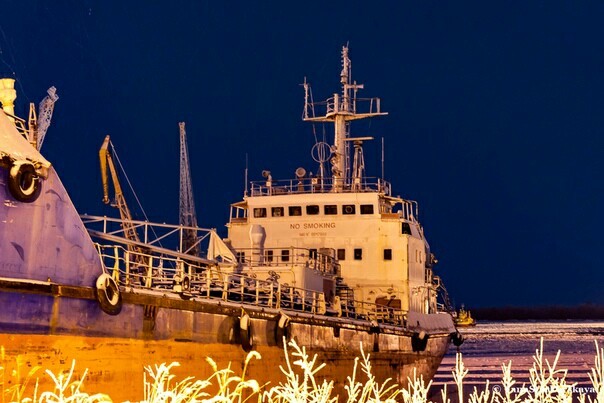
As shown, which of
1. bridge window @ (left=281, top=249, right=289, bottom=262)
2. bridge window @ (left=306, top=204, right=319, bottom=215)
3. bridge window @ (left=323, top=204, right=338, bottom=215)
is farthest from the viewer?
bridge window @ (left=306, top=204, right=319, bottom=215)

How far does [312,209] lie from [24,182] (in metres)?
19.4

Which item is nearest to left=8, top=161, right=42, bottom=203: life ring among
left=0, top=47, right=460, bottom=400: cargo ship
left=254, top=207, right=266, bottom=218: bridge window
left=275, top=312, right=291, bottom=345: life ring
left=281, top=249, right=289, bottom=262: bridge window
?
left=0, top=47, right=460, bottom=400: cargo ship

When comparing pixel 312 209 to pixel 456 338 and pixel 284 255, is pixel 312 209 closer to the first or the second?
pixel 284 255

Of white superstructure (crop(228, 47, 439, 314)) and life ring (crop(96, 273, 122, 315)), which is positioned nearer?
life ring (crop(96, 273, 122, 315))

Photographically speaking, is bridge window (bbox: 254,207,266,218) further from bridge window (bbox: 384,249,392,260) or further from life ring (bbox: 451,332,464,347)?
life ring (bbox: 451,332,464,347)

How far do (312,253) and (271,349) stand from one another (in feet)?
29.2

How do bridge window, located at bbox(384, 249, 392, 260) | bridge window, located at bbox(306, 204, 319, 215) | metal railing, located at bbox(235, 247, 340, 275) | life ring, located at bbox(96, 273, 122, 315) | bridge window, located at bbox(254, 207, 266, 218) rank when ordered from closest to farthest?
life ring, located at bbox(96, 273, 122, 315) → metal railing, located at bbox(235, 247, 340, 275) → bridge window, located at bbox(384, 249, 392, 260) → bridge window, located at bbox(306, 204, 319, 215) → bridge window, located at bbox(254, 207, 266, 218)

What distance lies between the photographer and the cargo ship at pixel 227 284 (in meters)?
13.7

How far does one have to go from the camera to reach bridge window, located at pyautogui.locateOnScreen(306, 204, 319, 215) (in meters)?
32.4

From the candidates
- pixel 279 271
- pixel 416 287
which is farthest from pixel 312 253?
pixel 416 287

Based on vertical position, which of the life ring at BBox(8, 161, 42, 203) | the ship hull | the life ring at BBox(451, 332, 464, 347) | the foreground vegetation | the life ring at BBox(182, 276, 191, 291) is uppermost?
the life ring at BBox(8, 161, 42, 203)

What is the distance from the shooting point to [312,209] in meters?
32.4

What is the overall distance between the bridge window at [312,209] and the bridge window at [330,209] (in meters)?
0.31

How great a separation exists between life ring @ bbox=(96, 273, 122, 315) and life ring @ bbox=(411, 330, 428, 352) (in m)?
17.5
